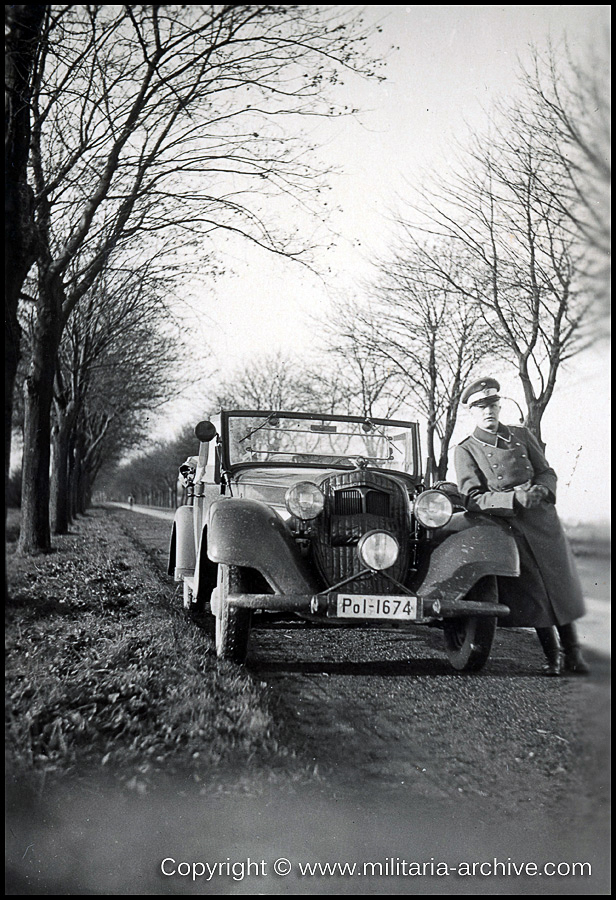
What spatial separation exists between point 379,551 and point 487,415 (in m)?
1.00

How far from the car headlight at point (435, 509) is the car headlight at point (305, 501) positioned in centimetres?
55

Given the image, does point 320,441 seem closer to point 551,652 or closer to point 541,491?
point 541,491

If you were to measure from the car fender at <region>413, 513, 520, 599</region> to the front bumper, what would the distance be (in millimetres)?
112

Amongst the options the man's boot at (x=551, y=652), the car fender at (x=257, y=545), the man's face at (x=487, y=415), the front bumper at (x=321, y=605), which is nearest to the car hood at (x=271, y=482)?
the car fender at (x=257, y=545)

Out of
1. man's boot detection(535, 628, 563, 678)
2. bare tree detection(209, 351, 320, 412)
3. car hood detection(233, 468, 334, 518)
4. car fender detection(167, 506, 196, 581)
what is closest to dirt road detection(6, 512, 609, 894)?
man's boot detection(535, 628, 563, 678)

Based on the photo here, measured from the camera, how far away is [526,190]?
10.7ft

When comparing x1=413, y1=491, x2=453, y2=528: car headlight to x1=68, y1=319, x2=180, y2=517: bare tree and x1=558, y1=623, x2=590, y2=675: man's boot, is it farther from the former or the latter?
x1=68, y1=319, x2=180, y2=517: bare tree

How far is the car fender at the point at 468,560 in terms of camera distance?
3242mm

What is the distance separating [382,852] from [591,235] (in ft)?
9.18

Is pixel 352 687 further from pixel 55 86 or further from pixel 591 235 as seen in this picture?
pixel 55 86

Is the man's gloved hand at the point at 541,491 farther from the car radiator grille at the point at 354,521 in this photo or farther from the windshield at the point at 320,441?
the windshield at the point at 320,441

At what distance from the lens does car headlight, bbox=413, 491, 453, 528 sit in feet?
11.2

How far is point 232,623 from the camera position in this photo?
126 inches

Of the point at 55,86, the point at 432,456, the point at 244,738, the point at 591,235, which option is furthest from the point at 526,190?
the point at 244,738
